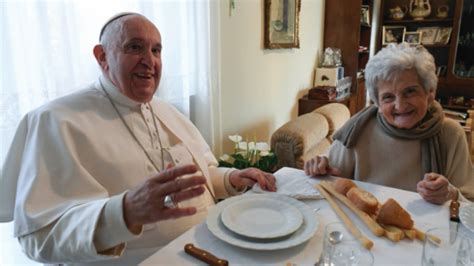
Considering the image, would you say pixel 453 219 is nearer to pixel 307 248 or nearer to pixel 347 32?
pixel 307 248

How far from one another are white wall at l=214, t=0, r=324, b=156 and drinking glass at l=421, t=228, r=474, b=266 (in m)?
1.73

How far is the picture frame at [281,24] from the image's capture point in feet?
9.61

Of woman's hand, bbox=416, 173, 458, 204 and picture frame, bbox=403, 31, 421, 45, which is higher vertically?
picture frame, bbox=403, 31, 421, 45

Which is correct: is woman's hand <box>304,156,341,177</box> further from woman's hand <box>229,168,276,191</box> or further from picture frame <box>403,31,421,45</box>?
picture frame <box>403,31,421,45</box>

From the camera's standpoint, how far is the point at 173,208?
2.71 ft

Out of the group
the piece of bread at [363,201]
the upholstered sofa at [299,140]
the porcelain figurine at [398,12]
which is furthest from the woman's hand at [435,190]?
the porcelain figurine at [398,12]

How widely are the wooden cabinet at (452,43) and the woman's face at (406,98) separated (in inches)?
137

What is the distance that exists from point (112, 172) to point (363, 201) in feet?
2.55

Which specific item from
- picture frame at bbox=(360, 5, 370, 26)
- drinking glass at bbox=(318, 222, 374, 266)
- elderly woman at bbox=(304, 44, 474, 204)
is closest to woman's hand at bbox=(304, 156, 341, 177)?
elderly woman at bbox=(304, 44, 474, 204)

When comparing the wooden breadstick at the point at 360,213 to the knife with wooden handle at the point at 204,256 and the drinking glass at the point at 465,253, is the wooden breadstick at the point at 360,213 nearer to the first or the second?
the drinking glass at the point at 465,253

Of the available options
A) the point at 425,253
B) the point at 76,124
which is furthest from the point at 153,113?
the point at 425,253

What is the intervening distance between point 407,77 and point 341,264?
0.87m

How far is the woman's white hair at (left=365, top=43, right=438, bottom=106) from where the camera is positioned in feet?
4.40

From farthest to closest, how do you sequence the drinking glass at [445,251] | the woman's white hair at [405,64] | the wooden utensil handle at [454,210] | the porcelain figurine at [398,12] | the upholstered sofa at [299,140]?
1. the porcelain figurine at [398,12]
2. the upholstered sofa at [299,140]
3. the woman's white hair at [405,64]
4. the wooden utensil handle at [454,210]
5. the drinking glass at [445,251]
